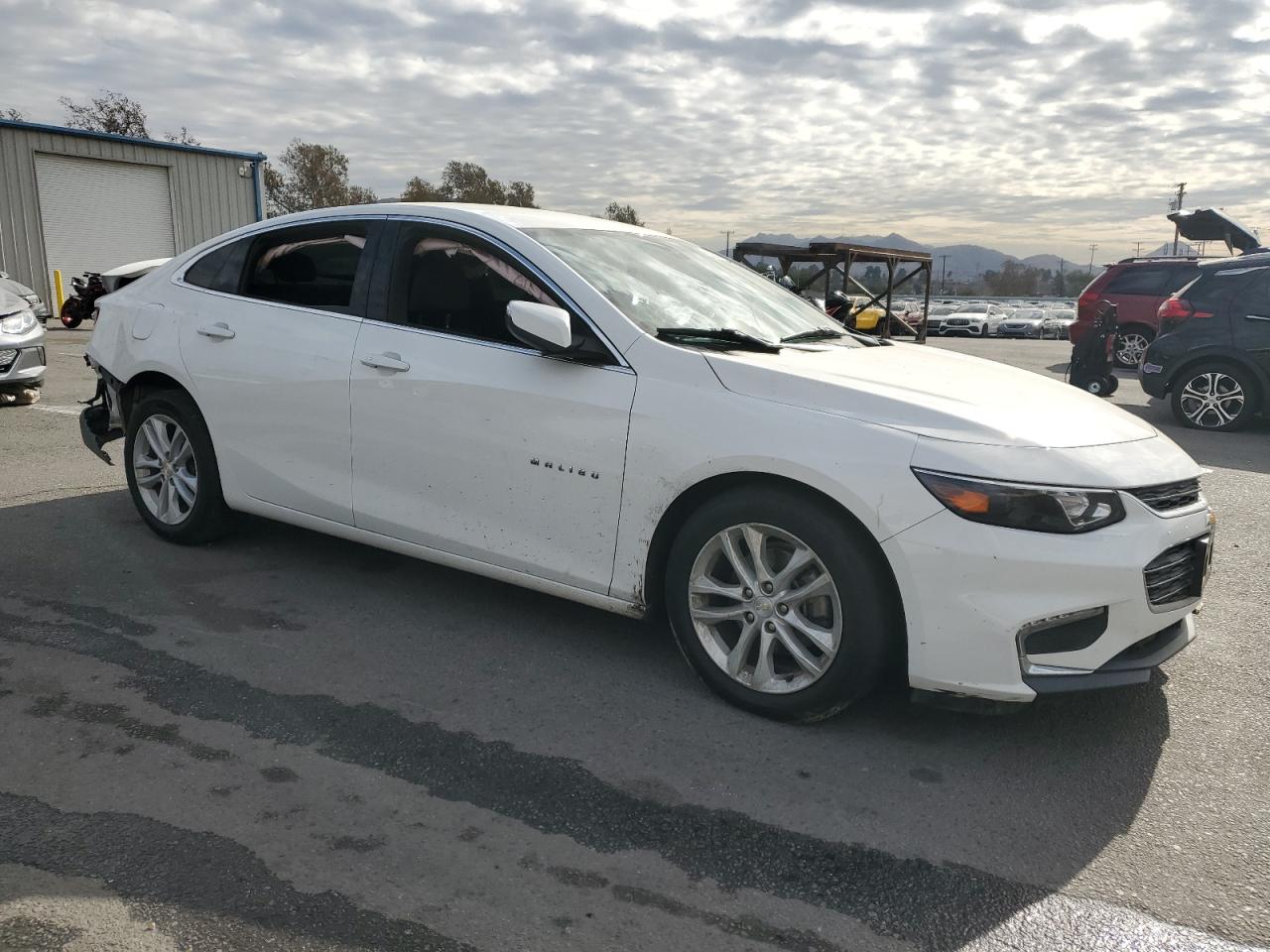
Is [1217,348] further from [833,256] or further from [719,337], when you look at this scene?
[833,256]

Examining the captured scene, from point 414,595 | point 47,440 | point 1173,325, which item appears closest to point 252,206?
point 47,440

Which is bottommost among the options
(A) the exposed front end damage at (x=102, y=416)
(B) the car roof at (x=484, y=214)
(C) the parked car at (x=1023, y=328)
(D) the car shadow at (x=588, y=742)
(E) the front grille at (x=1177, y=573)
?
(C) the parked car at (x=1023, y=328)

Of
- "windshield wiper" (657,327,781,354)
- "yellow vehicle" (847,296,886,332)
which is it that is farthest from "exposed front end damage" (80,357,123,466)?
"yellow vehicle" (847,296,886,332)

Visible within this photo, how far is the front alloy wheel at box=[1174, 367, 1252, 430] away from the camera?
1004cm

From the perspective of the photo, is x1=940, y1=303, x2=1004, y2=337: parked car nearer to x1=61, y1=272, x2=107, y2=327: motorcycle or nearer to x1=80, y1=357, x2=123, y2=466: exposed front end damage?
x1=61, y1=272, x2=107, y2=327: motorcycle

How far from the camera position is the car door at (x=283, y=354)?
167 inches

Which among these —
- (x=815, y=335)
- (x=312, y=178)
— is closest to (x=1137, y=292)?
(x=815, y=335)

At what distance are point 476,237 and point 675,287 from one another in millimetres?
804

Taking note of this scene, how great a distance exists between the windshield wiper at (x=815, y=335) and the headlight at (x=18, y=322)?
8.19 m

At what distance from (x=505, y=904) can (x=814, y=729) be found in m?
1.29

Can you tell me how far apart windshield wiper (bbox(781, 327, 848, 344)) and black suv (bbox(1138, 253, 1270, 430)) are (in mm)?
7339

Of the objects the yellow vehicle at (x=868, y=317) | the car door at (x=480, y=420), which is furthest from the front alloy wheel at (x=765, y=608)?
the yellow vehicle at (x=868, y=317)

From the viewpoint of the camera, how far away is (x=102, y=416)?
5.48 meters

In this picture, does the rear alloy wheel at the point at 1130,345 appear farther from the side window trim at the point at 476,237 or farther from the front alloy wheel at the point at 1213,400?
the side window trim at the point at 476,237
